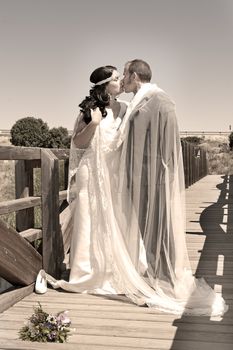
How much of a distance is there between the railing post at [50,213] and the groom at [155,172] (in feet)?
2.59

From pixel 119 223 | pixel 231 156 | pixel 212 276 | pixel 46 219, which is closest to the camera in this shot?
pixel 119 223

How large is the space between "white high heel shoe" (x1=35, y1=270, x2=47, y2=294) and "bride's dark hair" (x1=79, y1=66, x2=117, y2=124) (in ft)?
4.49

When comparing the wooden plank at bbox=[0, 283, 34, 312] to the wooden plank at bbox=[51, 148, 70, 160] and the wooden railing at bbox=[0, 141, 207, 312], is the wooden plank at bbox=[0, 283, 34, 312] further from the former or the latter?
the wooden plank at bbox=[51, 148, 70, 160]

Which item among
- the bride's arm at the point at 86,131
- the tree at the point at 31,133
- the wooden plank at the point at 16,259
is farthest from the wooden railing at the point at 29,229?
the tree at the point at 31,133

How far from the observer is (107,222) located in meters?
4.39

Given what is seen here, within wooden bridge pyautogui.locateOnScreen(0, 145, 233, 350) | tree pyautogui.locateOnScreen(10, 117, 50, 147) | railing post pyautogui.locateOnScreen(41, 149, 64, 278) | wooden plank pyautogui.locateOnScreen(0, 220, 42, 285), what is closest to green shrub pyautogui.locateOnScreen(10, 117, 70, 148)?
tree pyautogui.locateOnScreen(10, 117, 50, 147)

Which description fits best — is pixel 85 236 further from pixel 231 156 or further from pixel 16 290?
pixel 231 156

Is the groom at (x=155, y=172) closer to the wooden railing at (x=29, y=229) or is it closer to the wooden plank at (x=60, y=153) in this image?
the wooden railing at (x=29, y=229)

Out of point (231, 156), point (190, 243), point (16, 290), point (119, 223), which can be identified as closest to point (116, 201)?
point (119, 223)

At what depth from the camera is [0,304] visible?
149 inches

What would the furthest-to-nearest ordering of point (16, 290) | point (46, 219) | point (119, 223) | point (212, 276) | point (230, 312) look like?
point (212, 276)
point (46, 219)
point (119, 223)
point (16, 290)
point (230, 312)

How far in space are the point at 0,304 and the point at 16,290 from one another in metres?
0.34

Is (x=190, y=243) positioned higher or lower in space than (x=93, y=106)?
lower

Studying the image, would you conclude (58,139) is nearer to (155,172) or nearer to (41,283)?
(41,283)
